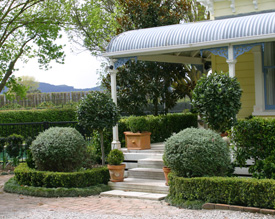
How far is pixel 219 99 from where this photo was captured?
8.72 metres

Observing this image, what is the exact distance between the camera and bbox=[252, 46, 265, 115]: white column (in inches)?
439

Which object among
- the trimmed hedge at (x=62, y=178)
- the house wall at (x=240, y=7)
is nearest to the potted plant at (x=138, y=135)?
the trimmed hedge at (x=62, y=178)

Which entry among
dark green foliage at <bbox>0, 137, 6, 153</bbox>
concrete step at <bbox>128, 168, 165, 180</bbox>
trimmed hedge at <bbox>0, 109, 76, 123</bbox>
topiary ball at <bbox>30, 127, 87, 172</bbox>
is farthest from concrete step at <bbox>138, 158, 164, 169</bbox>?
trimmed hedge at <bbox>0, 109, 76, 123</bbox>

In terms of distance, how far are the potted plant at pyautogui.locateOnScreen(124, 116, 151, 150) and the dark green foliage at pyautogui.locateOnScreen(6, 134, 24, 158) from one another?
4031 mm

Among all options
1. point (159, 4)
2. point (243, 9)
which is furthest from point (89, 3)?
point (243, 9)

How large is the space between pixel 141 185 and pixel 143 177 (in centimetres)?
75

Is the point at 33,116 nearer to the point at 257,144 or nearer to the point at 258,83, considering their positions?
the point at 258,83

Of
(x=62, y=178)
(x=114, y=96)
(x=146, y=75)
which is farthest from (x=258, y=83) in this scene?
(x=62, y=178)

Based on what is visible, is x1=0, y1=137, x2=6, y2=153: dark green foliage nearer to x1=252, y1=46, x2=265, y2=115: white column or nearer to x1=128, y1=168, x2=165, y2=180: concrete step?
x1=128, y1=168, x2=165, y2=180: concrete step

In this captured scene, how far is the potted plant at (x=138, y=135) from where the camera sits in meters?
11.0

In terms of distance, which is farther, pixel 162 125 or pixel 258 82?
pixel 162 125

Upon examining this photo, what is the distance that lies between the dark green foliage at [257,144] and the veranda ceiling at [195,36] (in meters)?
1.98

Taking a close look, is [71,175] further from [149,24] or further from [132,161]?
[149,24]

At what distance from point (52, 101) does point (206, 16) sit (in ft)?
52.9
